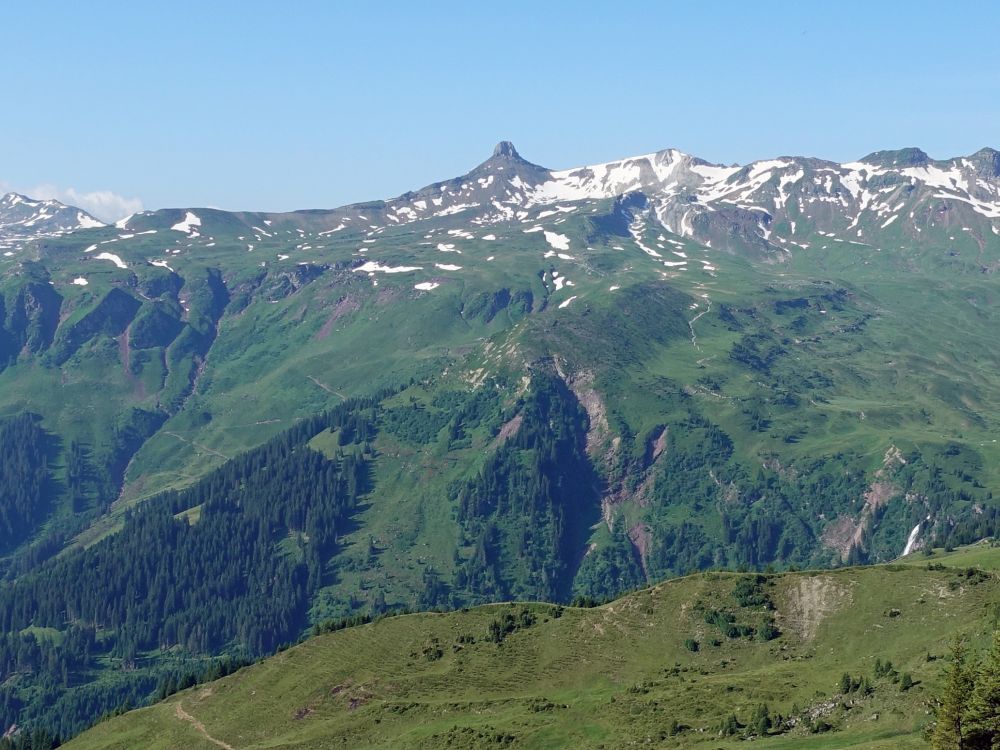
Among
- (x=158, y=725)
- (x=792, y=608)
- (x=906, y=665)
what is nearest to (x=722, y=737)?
(x=906, y=665)

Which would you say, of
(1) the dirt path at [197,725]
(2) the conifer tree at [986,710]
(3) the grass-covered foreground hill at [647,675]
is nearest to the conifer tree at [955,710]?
(2) the conifer tree at [986,710]

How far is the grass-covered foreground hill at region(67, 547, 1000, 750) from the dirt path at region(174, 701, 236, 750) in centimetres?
29

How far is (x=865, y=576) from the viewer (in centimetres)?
18262

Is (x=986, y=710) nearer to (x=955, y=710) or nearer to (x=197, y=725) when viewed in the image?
(x=955, y=710)

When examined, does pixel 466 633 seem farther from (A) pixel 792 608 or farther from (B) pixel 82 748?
(B) pixel 82 748

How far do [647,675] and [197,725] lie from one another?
7782 centimetres

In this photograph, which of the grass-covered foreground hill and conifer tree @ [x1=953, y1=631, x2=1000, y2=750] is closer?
conifer tree @ [x1=953, y1=631, x2=1000, y2=750]

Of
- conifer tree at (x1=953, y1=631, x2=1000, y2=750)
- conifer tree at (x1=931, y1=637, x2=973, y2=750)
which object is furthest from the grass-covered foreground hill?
conifer tree at (x1=953, y1=631, x2=1000, y2=750)

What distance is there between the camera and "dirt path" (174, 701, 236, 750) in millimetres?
179875

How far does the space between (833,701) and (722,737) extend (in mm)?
15389

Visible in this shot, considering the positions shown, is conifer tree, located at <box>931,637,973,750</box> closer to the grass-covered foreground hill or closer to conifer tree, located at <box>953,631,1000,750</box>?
conifer tree, located at <box>953,631,1000,750</box>

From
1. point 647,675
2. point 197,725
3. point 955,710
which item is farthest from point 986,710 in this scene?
point 197,725

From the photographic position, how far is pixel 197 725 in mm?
189125

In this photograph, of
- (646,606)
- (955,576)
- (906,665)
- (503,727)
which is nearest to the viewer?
(906,665)
